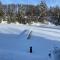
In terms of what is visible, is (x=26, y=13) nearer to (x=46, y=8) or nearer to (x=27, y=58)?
(x=46, y=8)

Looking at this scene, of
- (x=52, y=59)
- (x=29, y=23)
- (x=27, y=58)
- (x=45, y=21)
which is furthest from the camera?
(x=45, y=21)

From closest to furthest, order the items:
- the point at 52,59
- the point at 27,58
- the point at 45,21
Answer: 1. the point at 52,59
2. the point at 27,58
3. the point at 45,21

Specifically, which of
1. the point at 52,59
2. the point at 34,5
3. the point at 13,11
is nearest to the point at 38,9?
the point at 34,5

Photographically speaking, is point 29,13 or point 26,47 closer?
point 26,47

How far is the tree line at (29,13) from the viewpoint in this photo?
17.1m

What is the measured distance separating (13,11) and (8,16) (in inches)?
30.3

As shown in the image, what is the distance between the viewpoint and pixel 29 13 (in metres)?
18.1

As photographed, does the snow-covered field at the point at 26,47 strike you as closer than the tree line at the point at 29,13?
Yes

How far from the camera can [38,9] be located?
60.6 ft

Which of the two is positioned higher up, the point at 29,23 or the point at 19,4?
the point at 19,4

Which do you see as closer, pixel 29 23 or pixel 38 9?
pixel 29 23

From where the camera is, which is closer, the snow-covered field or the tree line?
the snow-covered field

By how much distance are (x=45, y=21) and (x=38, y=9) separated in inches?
49.3

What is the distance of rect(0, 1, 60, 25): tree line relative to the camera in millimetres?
17094
